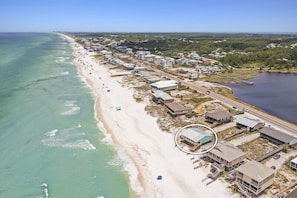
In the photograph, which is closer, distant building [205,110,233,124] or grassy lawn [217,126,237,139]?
grassy lawn [217,126,237,139]

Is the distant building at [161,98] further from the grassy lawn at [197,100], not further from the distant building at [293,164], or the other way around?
the distant building at [293,164]

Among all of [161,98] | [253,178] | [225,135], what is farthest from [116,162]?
[161,98]

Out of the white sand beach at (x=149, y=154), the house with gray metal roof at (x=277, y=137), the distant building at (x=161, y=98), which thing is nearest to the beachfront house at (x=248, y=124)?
the house with gray metal roof at (x=277, y=137)

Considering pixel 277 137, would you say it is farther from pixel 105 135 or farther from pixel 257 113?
pixel 105 135

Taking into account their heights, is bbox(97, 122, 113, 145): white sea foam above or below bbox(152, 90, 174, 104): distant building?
below

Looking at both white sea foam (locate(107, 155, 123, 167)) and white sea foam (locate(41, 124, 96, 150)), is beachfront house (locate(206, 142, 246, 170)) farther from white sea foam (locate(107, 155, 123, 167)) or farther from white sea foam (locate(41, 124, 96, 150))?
white sea foam (locate(41, 124, 96, 150))

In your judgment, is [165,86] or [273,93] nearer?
[165,86]

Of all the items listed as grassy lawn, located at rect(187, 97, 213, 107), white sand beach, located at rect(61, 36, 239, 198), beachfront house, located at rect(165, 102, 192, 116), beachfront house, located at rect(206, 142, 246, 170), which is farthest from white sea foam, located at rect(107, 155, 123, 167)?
grassy lawn, located at rect(187, 97, 213, 107)
